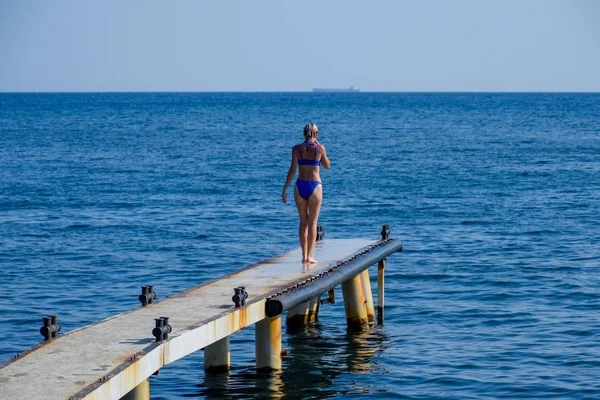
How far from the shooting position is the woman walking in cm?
1465

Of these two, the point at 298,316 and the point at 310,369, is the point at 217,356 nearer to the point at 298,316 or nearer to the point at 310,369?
the point at 310,369

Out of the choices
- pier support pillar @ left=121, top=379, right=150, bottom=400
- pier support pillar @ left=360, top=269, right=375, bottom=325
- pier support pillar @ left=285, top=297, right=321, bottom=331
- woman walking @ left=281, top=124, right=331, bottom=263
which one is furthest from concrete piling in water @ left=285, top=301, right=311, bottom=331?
pier support pillar @ left=121, top=379, right=150, bottom=400

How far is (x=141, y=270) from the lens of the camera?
74.6ft

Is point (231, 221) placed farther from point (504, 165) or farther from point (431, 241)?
point (504, 165)

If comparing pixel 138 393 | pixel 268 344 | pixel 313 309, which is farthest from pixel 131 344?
pixel 313 309

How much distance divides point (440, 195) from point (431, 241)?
11539 millimetres

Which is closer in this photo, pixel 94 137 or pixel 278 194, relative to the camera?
pixel 278 194

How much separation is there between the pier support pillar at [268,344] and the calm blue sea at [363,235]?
0.67 feet

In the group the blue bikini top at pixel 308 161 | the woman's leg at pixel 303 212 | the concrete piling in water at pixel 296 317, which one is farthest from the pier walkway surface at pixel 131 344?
the concrete piling in water at pixel 296 317

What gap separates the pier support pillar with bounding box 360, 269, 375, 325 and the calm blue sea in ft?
1.40

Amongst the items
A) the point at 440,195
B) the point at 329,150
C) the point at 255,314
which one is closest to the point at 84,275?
the point at 255,314

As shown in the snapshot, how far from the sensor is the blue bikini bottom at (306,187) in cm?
1488

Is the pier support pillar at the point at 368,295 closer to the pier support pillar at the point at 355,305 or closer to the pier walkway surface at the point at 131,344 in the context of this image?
the pier support pillar at the point at 355,305

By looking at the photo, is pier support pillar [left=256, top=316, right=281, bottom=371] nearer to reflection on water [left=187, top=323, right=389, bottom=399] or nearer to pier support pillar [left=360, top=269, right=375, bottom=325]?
reflection on water [left=187, top=323, right=389, bottom=399]
